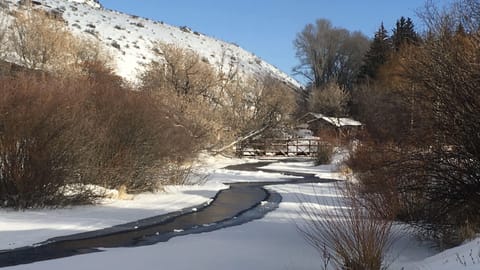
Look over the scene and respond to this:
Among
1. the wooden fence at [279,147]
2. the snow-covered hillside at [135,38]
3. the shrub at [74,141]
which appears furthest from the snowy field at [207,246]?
the snow-covered hillside at [135,38]

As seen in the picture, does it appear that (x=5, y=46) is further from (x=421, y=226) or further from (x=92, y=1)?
(x=92, y=1)

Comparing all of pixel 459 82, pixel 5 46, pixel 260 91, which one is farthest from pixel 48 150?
pixel 260 91

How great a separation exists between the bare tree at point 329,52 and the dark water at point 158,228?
249ft

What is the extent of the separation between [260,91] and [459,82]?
51.3m

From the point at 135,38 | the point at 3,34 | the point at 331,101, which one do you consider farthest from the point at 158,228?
the point at 331,101

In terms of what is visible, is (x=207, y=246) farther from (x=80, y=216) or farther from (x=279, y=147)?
(x=279, y=147)

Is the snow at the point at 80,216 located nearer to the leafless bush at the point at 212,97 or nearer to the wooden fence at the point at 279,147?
the leafless bush at the point at 212,97

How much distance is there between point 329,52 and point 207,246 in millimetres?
89164

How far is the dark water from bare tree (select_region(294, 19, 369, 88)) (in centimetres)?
7589

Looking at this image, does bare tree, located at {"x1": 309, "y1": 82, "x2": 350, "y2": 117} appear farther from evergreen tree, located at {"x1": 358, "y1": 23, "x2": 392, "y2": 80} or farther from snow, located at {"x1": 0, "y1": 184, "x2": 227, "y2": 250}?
snow, located at {"x1": 0, "y1": 184, "x2": 227, "y2": 250}

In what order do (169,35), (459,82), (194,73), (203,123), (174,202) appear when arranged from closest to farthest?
(459,82), (174,202), (203,123), (194,73), (169,35)

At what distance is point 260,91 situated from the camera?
201 feet

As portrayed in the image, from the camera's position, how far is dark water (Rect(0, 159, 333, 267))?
1090cm

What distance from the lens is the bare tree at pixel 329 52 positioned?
95375 mm
